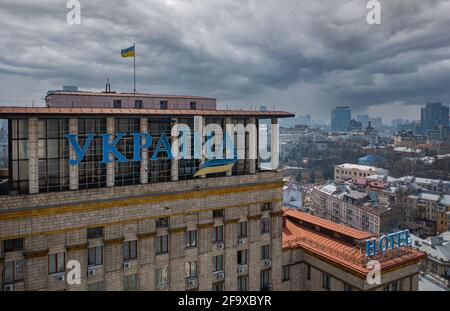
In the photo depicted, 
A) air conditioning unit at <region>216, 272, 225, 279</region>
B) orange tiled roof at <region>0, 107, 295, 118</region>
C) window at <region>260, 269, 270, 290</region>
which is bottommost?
window at <region>260, 269, 270, 290</region>

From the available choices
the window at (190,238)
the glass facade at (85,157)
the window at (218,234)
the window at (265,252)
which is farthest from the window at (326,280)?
the glass facade at (85,157)

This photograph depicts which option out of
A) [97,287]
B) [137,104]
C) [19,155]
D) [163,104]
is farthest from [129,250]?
[163,104]

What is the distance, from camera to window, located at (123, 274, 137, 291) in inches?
1280

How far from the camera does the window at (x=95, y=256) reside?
3112 cm

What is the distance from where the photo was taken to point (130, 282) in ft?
108

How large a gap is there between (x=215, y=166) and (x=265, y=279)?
15.6m

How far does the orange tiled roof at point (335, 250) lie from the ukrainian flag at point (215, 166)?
13232 millimetres

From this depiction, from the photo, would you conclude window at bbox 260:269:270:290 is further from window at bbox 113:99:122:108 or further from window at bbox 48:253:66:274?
window at bbox 113:99:122:108

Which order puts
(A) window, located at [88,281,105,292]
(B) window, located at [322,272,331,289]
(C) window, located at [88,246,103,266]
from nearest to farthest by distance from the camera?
(A) window, located at [88,281,105,292] → (C) window, located at [88,246,103,266] → (B) window, located at [322,272,331,289]

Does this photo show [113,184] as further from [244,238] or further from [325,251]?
[325,251]

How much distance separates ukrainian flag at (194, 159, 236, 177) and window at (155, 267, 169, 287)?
34.0 feet

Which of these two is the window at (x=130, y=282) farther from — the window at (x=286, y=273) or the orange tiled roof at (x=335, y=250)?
the window at (x=286, y=273)

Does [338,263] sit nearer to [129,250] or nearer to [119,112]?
[129,250]

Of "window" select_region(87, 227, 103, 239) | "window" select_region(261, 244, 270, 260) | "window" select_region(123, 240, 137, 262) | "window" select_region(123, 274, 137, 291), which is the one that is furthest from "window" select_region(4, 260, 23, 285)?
"window" select_region(261, 244, 270, 260)
